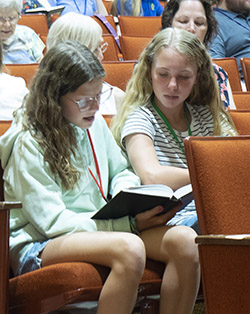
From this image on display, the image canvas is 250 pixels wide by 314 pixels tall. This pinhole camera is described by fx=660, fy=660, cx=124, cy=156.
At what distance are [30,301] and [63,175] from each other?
263 mm

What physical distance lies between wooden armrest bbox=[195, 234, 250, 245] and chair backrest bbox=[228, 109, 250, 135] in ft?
2.29

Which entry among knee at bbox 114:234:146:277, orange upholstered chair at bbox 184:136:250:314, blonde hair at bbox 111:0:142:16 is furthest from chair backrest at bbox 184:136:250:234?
blonde hair at bbox 111:0:142:16

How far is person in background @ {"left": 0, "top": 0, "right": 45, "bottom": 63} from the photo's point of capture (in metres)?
2.43

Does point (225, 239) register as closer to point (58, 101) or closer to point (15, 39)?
point (58, 101)

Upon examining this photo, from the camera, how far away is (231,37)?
9.37ft

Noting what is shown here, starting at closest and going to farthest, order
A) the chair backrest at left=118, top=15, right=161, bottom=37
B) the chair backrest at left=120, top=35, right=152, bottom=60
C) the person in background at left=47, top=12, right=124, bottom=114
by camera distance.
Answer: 1. the person in background at left=47, top=12, right=124, bottom=114
2. the chair backrest at left=120, top=35, right=152, bottom=60
3. the chair backrest at left=118, top=15, right=161, bottom=37

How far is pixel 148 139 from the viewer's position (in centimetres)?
157

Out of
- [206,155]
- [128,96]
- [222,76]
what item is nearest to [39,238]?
[206,155]

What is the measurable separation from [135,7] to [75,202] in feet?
7.62

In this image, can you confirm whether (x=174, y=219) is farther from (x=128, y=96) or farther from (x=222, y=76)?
(x=222, y=76)

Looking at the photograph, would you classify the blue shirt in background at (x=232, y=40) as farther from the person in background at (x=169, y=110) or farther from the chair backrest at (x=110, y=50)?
the person in background at (x=169, y=110)

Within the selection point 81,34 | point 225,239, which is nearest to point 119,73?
point 81,34

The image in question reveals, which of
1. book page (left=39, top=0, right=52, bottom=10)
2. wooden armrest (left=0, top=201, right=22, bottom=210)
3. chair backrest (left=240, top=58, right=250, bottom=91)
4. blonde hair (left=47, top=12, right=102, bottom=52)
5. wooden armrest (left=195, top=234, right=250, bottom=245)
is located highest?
blonde hair (left=47, top=12, right=102, bottom=52)

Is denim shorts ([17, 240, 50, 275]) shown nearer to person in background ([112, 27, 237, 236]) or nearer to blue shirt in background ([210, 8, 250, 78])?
person in background ([112, 27, 237, 236])
